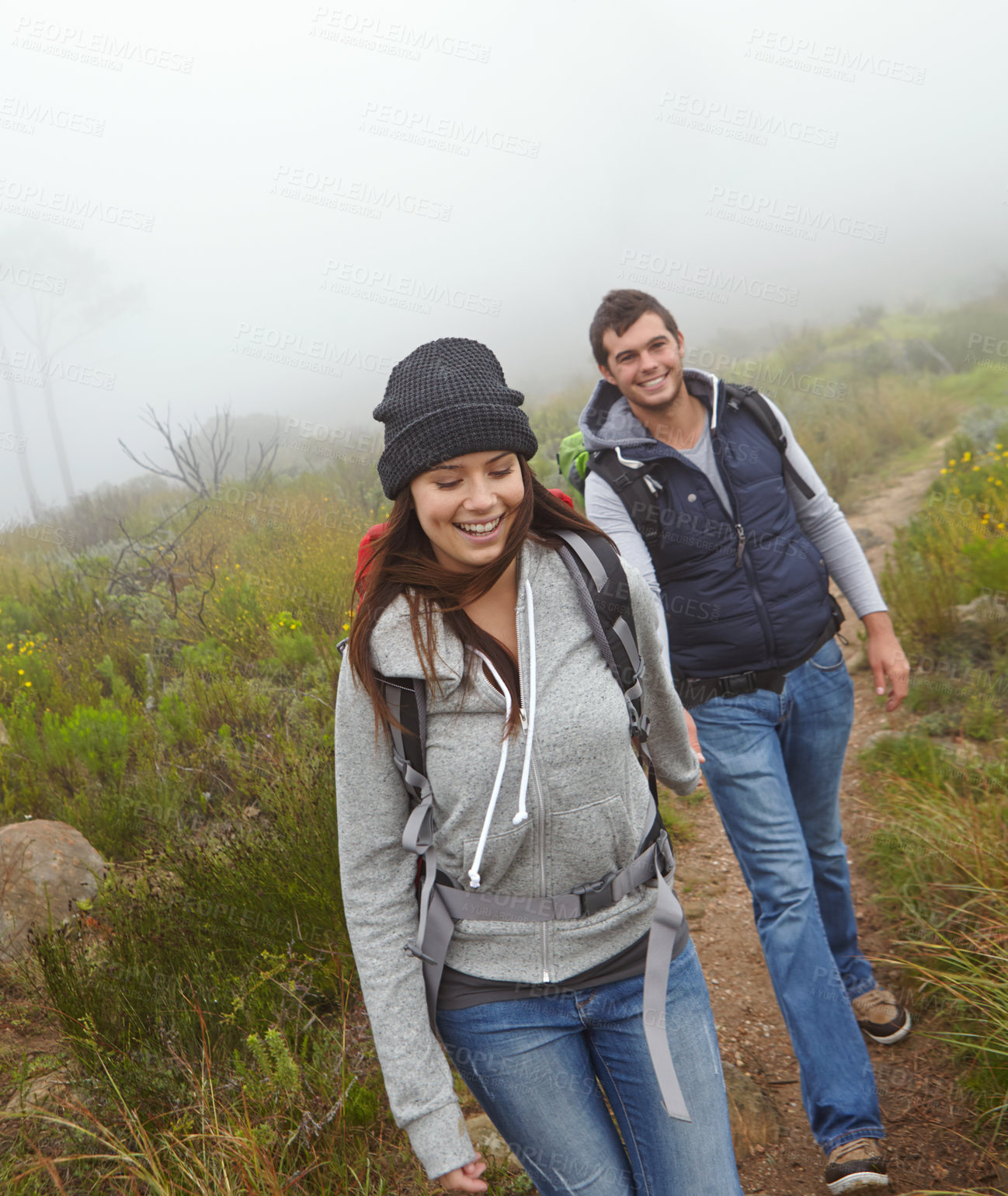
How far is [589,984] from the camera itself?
4.85 feet

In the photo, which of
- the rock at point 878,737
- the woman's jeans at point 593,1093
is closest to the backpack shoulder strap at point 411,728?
the woman's jeans at point 593,1093

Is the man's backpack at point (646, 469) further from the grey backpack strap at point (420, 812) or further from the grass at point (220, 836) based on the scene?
the grass at point (220, 836)

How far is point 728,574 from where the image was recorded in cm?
241

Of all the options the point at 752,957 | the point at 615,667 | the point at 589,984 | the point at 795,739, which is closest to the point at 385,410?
the point at 615,667

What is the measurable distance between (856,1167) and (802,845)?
79cm

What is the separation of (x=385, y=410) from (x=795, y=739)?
1.71 metres

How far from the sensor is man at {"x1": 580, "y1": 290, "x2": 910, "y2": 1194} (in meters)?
2.23

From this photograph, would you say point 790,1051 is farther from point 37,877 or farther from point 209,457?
point 209,457

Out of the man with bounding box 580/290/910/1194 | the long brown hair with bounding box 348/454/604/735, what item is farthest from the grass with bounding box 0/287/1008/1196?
the long brown hair with bounding box 348/454/604/735

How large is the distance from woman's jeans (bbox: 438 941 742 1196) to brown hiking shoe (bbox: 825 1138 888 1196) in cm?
86

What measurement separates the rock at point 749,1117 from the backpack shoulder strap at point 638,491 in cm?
157

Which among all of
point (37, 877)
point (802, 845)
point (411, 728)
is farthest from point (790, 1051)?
point (37, 877)

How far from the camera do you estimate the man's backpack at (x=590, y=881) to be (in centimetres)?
142

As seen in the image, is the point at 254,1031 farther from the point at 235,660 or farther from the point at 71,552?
the point at 71,552
